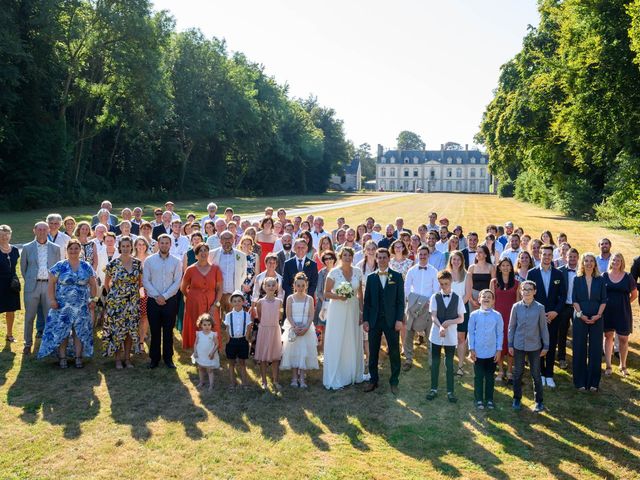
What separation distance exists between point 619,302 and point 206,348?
6361mm

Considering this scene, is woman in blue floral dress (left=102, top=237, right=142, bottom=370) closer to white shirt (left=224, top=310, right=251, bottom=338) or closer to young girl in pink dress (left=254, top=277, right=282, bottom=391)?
white shirt (left=224, top=310, right=251, bottom=338)

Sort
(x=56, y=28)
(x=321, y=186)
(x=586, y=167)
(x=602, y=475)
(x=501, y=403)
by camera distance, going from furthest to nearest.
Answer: (x=321, y=186)
(x=586, y=167)
(x=56, y=28)
(x=501, y=403)
(x=602, y=475)

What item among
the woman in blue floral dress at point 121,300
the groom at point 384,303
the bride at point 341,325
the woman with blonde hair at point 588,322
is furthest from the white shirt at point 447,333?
the woman in blue floral dress at point 121,300

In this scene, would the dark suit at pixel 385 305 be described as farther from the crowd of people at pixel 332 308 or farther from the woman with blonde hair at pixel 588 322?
the woman with blonde hair at pixel 588 322

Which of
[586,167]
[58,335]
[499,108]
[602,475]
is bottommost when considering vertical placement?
[602,475]

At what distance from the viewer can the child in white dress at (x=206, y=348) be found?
7570 mm

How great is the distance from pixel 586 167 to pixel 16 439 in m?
33.7

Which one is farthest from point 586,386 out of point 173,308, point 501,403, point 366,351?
point 173,308

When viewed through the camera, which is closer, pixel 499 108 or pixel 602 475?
pixel 602 475

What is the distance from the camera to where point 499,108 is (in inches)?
1708

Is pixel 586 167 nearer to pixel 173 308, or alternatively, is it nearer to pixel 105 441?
pixel 173 308

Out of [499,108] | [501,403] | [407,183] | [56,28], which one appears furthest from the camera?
[407,183]

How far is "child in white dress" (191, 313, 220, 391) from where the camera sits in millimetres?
7570

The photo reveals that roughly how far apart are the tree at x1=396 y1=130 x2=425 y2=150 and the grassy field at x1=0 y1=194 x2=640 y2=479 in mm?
167517
